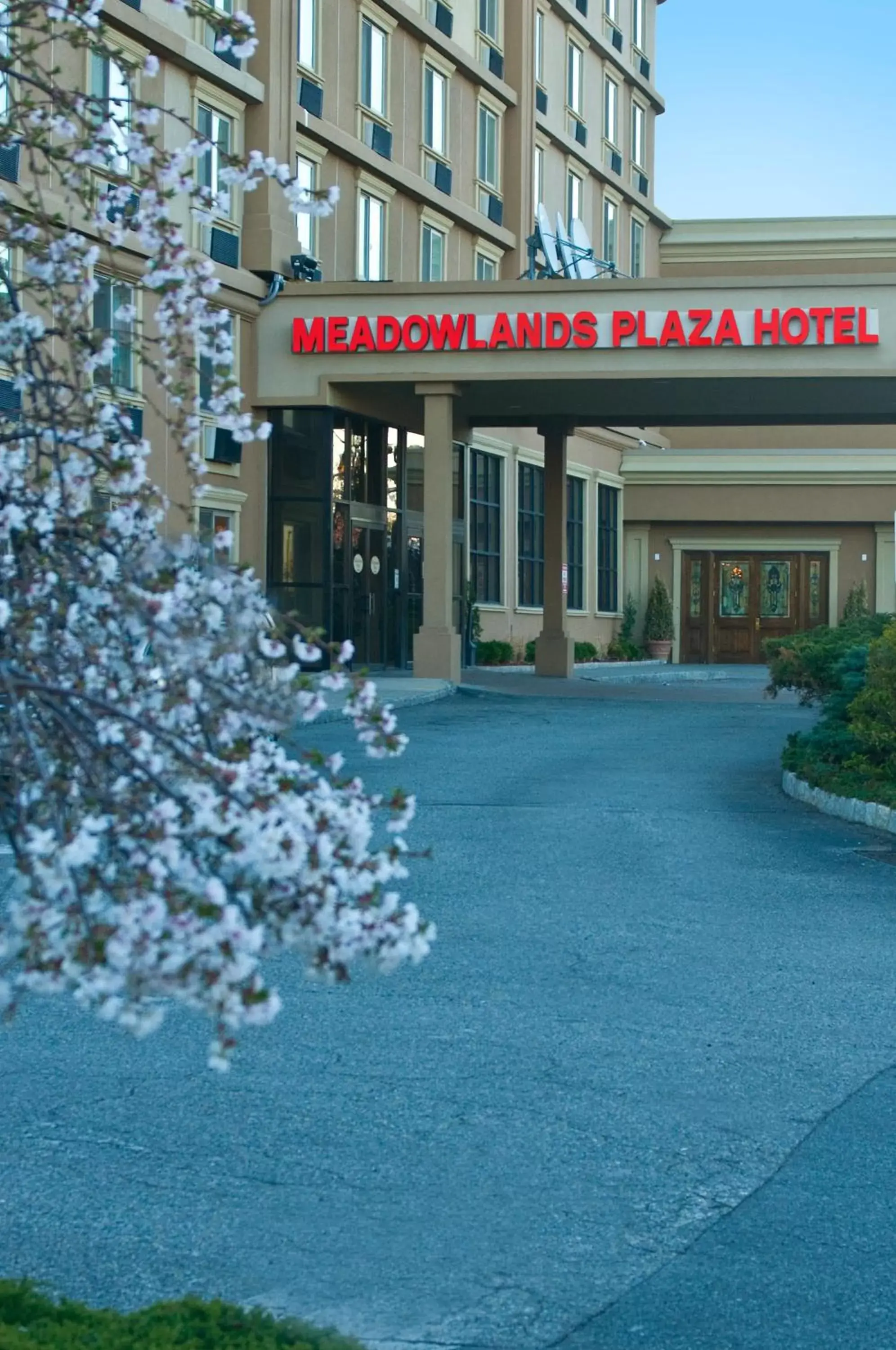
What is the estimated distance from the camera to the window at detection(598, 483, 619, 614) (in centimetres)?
4462

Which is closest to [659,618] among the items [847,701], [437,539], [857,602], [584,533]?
[584,533]

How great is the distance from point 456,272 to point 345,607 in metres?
9.35

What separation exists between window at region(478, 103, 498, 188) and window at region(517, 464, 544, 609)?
20.0ft

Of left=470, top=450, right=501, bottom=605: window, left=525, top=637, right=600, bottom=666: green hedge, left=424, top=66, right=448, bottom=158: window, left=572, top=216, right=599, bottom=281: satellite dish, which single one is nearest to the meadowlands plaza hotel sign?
left=424, top=66, right=448, bottom=158: window

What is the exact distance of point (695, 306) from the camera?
86.1 feet

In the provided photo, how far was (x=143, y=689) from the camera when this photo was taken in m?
3.71

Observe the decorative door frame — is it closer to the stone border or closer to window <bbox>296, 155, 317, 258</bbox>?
window <bbox>296, 155, 317, 258</bbox>

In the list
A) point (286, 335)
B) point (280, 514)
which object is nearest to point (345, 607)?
point (280, 514)

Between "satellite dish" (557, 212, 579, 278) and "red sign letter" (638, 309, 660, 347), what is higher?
"satellite dish" (557, 212, 579, 278)

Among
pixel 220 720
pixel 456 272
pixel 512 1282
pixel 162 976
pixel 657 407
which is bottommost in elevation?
pixel 512 1282

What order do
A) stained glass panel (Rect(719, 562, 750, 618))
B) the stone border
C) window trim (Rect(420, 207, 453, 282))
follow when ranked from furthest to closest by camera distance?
stained glass panel (Rect(719, 562, 750, 618))
window trim (Rect(420, 207, 453, 282))
the stone border

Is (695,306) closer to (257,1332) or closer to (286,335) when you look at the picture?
(286,335)

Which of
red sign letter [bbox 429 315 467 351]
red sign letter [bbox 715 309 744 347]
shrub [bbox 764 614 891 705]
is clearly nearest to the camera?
shrub [bbox 764 614 891 705]

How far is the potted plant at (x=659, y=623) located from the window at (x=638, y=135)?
1136 centimetres
